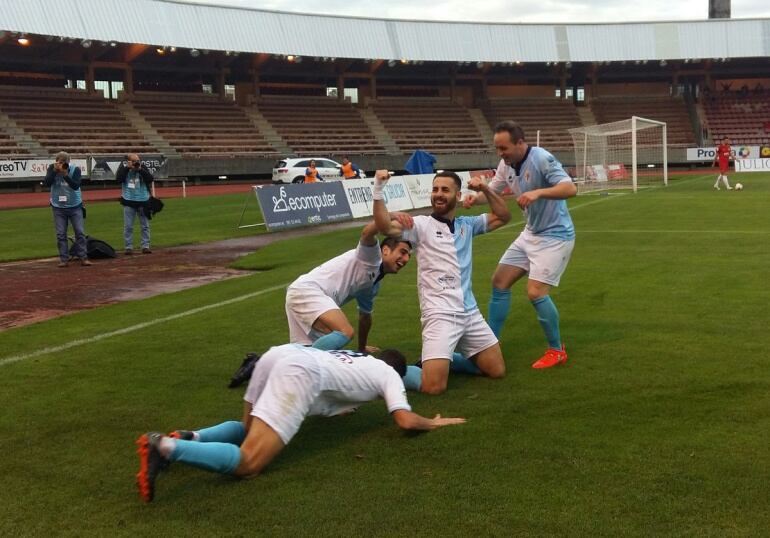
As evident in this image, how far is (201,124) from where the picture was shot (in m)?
48.6

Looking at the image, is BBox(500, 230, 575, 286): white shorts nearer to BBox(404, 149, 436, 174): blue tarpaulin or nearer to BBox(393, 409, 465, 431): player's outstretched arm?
BBox(393, 409, 465, 431): player's outstretched arm

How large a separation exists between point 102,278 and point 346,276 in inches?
298

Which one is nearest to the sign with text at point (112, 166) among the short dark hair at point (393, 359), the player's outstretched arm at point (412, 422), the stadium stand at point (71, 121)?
the stadium stand at point (71, 121)

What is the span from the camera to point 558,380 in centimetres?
629

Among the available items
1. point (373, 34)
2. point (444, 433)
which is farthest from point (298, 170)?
point (444, 433)

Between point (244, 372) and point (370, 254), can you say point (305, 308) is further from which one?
point (244, 372)

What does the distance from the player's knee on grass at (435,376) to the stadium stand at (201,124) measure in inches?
1564

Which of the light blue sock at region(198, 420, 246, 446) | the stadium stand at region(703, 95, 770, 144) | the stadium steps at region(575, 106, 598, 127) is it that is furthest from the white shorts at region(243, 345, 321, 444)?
the stadium stand at region(703, 95, 770, 144)

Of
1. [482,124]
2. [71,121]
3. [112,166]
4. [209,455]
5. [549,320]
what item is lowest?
[209,455]

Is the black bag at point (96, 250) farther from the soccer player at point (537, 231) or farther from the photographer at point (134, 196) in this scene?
the soccer player at point (537, 231)

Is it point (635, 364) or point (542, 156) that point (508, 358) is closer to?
point (635, 364)

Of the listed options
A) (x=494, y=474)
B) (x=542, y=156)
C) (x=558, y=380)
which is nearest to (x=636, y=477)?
(x=494, y=474)

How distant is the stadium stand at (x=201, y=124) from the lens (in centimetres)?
4588

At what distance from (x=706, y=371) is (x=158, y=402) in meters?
4.13
